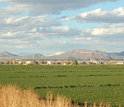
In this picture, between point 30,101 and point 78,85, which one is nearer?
point 30,101

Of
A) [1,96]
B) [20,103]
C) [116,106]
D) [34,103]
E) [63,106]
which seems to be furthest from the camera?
[116,106]

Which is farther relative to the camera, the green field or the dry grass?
the green field

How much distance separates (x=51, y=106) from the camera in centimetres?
1238

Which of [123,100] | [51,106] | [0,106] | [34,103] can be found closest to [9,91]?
[0,106]

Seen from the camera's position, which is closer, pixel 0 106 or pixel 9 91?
pixel 0 106

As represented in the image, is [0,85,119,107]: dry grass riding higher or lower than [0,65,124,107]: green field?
higher

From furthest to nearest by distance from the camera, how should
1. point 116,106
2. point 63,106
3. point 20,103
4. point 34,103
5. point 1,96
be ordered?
point 116,106
point 1,96
point 20,103
point 34,103
point 63,106

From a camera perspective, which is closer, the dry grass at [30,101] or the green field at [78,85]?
the dry grass at [30,101]

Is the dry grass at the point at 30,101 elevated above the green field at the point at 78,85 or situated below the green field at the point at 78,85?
above

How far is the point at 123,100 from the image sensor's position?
75.3 ft

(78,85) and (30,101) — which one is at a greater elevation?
(30,101)

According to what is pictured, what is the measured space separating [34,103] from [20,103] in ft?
4.86

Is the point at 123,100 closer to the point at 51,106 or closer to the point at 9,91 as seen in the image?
the point at 9,91

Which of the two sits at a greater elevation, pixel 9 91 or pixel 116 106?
pixel 9 91
